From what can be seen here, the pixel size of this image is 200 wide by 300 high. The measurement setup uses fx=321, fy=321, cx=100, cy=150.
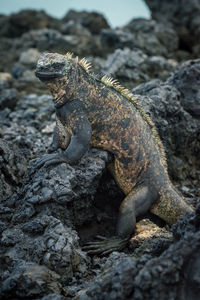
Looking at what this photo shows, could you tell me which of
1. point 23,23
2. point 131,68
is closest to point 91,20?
point 23,23

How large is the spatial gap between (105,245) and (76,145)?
116 centimetres

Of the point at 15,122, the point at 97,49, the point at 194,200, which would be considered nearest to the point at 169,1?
the point at 97,49

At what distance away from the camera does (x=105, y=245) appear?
355 centimetres

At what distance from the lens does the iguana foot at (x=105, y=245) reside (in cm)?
346

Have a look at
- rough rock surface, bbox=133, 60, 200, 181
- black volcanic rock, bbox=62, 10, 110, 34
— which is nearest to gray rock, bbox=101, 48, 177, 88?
rough rock surface, bbox=133, 60, 200, 181

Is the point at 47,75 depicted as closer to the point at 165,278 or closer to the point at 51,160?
the point at 51,160

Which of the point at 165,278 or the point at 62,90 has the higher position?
the point at 62,90

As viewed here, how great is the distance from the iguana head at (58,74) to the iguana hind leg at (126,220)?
1423mm

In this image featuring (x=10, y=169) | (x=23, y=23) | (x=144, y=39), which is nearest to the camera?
(x=10, y=169)

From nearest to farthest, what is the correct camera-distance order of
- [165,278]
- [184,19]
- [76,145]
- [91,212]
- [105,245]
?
[165,278] < [105,245] < [76,145] < [91,212] < [184,19]

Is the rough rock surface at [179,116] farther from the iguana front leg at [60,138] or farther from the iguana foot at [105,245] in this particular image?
the iguana foot at [105,245]

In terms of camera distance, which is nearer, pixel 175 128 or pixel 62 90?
pixel 62 90

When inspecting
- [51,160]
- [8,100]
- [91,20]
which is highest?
[91,20]

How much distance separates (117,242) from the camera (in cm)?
360
